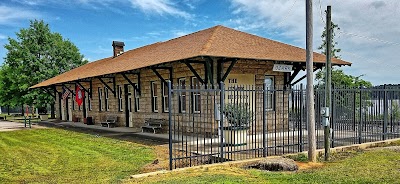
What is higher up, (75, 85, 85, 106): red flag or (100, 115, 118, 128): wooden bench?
(75, 85, 85, 106): red flag

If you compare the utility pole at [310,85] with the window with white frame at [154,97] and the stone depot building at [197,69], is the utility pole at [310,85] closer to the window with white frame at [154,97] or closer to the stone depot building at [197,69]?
the stone depot building at [197,69]

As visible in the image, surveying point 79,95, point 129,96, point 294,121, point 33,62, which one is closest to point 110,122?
point 129,96

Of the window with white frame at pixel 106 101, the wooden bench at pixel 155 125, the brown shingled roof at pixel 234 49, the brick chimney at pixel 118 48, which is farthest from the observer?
the brick chimney at pixel 118 48

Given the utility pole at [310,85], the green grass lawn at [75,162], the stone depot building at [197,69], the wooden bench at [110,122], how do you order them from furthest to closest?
the wooden bench at [110,122], the stone depot building at [197,69], the utility pole at [310,85], the green grass lawn at [75,162]

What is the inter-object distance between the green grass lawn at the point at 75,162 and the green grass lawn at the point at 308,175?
135 centimetres

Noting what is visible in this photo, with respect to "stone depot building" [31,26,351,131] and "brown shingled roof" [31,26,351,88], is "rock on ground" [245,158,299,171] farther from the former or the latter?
"brown shingled roof" [31,26,351,88]

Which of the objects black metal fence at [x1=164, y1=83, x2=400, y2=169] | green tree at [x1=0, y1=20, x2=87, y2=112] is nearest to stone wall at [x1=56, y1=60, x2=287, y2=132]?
black metal fence at [x1=164, y1=83, x2=400, y2=169]

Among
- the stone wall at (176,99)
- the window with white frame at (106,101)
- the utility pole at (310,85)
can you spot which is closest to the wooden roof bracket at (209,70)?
the stone wall at (176,99)

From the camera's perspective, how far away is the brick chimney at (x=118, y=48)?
27.9 metres

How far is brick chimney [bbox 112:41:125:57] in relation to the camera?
1099 inches

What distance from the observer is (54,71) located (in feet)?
128

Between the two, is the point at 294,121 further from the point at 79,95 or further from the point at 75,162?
the point at 79,95

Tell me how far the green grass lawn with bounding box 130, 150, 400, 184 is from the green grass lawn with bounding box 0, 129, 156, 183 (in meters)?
1.35

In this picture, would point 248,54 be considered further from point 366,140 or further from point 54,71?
point 54,71
